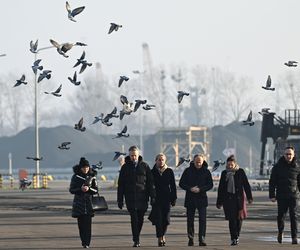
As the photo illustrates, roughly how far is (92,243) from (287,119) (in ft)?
189

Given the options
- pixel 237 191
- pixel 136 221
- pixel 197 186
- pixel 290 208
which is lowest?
pixel 136 221

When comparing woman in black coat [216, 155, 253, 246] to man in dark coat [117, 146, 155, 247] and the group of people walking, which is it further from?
man in dark coat [117, 146, 155, 247]

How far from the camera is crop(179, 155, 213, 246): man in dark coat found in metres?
24.2

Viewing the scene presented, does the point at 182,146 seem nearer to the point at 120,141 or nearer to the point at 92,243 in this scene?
the point at 120,141

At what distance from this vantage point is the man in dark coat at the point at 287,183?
24422mm

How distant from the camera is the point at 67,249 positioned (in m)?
23.7

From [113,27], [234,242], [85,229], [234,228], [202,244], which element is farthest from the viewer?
[113,27]

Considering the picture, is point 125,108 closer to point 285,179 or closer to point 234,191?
point 234,191

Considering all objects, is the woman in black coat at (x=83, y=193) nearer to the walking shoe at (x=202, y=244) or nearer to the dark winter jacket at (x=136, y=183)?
the dark winter jacket at (x=136, y=183)

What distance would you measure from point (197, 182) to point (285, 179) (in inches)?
67.5

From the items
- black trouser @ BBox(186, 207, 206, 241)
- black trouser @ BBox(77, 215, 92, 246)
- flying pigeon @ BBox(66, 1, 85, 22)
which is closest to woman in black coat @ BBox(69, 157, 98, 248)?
black trouser @ BBox(77, 215, 92, 246)

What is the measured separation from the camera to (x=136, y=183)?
23.7 metres

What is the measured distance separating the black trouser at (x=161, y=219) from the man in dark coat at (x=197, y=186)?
19.1 inches

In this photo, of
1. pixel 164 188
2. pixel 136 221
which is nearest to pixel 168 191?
pixel 164 188
